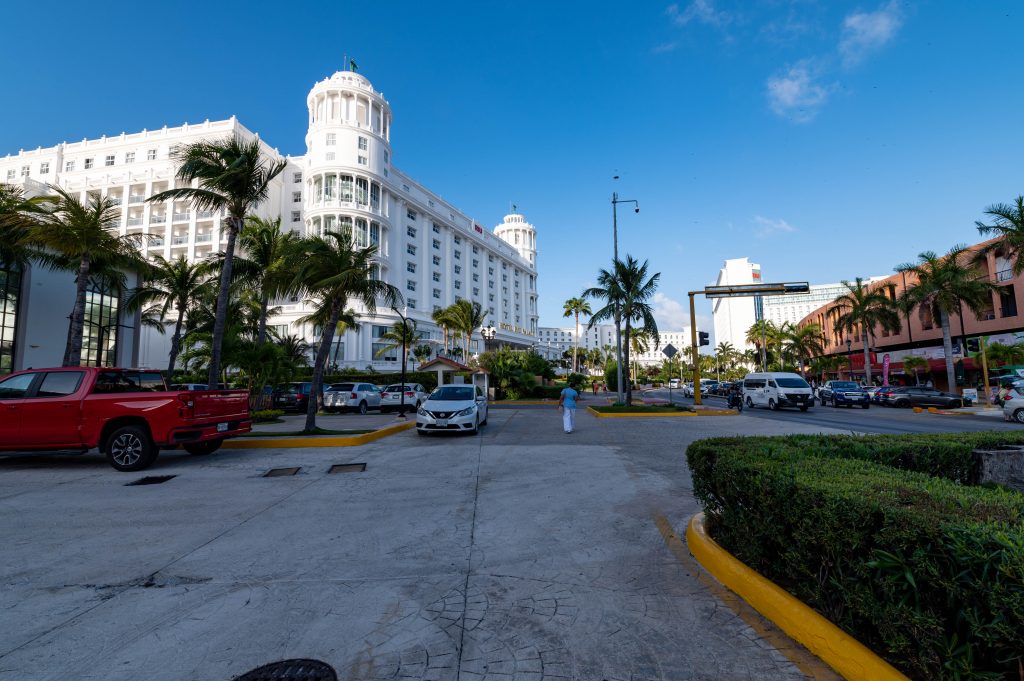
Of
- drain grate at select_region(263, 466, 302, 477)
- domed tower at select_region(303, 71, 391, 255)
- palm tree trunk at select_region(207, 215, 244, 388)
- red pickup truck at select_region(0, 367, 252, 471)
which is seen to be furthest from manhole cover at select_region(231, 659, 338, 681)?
domed tower at select_region(303, 71, 391, 255)

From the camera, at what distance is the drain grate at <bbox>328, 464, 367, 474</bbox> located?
28.4ft

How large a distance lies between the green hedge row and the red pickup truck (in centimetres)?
919

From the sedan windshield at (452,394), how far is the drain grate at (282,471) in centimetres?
614

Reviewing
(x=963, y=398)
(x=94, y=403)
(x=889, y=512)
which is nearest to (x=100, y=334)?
(x=94, y=403)

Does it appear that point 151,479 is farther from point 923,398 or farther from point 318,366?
point 923,398

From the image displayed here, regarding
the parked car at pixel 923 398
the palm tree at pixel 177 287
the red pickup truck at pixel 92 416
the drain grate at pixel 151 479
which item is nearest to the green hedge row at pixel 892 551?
the drain grate at pixel 151 479

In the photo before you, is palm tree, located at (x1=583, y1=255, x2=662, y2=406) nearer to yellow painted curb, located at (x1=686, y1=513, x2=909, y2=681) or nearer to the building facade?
yellow painted curb, located at (x1=686, y1=513, x2=909, y2=681)

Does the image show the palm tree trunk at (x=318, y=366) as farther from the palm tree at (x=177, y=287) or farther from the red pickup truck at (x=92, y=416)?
the palm tree at (x=177, y=287)

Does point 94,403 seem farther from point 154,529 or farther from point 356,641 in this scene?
point 356,641

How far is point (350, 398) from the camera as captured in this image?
26.1 m

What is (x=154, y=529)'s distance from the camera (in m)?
5.31

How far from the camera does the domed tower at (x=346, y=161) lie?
53.0m

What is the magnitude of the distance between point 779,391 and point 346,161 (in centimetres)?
4960

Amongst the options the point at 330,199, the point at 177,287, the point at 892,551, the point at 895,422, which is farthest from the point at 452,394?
the point at 330,199
